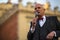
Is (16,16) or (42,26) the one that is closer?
(42,26)

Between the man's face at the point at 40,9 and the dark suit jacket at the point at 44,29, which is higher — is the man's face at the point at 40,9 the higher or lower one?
the higher one

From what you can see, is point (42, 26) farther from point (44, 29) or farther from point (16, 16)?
point (16, 16)

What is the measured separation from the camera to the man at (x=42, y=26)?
212 centimetres

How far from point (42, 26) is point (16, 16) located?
34cm

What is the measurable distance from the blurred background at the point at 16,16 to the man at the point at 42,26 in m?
0.11

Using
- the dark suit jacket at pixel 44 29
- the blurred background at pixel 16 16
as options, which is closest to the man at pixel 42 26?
the dark suit jacket at pixel 44 29

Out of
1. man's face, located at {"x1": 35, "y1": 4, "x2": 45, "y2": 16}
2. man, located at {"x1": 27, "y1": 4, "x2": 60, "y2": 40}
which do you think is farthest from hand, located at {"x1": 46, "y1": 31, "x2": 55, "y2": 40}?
man's face, located at {"x1": 35, "y1": 4, "x2": 45, "y2": 16}

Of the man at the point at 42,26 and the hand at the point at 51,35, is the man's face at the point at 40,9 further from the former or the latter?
the hand at the point at 51,35

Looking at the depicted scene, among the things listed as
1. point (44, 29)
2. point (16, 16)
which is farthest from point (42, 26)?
point (16, 16)

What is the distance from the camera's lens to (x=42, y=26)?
2.14 metres

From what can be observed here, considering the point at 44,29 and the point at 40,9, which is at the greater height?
the point at 40,9

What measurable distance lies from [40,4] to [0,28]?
52 cm

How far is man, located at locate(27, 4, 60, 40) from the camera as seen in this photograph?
2115 mm

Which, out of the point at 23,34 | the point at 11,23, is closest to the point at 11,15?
the point at 11,23
